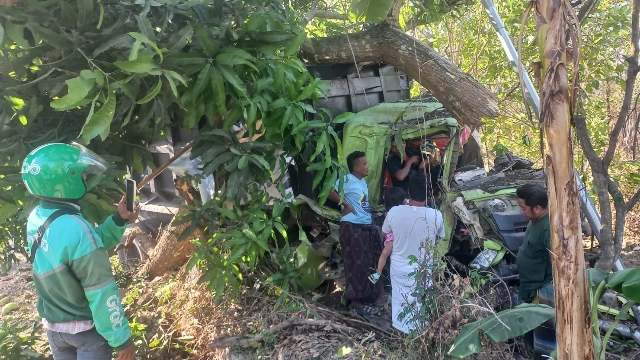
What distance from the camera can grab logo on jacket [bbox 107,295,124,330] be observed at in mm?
2660

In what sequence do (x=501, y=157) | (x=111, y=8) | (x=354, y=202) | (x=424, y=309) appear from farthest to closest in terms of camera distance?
1. (x=501, y=157)
2. (x=354, y=202)
3. (x=424, y=309)
4. (x=111, y=8)

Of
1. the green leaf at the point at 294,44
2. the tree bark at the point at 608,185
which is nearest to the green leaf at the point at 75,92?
the green leaf at the point at 294,44

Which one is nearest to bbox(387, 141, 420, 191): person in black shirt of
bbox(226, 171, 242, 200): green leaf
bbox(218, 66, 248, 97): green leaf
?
bbox(226, 171, 242, 200): green leaf

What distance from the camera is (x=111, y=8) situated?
3146 millimetres

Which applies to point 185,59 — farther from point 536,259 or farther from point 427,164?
point 427,164

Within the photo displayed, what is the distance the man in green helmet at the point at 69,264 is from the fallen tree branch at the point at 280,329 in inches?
55.6

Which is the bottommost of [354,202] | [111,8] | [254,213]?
[354,202]

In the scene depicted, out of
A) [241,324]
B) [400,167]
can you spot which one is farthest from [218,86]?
[400,167]

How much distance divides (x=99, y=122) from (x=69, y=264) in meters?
0.76

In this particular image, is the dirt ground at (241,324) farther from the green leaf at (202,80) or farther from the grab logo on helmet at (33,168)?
the grab logo on helmet at (33,168)

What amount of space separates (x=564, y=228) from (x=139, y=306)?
181 inches

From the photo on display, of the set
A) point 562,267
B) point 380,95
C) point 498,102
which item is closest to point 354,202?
point 498,102

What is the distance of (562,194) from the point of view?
7.21ft

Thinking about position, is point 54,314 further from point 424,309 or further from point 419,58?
point 419,58
